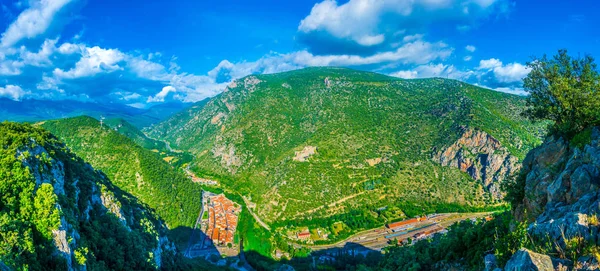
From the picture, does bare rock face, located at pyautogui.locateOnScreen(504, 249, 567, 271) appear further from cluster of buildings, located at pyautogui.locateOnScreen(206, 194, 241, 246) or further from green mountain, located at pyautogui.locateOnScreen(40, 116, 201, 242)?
green mountain, located at pyautogui.locateOnScreen(40, 116, 201, 242)

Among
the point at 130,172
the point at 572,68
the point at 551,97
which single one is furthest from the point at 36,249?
the point at 130,172

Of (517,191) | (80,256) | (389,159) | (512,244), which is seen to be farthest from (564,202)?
(389,159)

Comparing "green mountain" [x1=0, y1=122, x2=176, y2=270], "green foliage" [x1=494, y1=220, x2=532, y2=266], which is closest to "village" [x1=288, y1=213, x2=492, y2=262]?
"green mountain" [x1=0, y1=122, x2=176, y2=270]

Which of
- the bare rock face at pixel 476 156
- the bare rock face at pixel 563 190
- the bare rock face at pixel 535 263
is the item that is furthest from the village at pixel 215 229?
the bare rock face at pixel 535 263

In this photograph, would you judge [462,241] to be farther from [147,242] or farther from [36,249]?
[147,242]

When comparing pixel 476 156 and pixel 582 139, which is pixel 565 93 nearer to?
pixel 582 139
